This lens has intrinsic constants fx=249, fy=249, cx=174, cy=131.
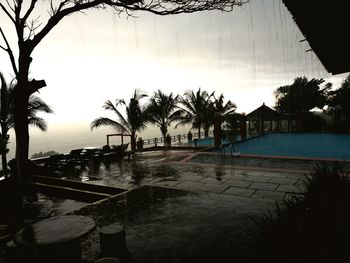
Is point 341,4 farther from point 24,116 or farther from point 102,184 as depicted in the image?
point 102,184

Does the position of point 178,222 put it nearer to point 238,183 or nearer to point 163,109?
point 238,183

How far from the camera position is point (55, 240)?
3348mm

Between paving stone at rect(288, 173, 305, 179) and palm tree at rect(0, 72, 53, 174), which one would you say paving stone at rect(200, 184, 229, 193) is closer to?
paving stone at rect(288, 173, 305, 179)

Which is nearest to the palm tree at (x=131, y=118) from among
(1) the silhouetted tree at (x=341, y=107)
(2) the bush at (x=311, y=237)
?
(2) the bush at (x=311, y=237)

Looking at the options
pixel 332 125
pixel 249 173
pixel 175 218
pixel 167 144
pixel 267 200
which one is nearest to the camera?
pixel 175 218

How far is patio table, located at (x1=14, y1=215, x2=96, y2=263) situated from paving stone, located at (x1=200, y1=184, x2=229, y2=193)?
185 inches

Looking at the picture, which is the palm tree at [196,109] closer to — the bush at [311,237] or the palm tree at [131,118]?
the palm tree at [131,118]

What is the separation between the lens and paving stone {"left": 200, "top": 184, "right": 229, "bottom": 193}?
782cm

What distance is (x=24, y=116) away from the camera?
6.02m

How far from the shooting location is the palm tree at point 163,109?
21781 millimetres

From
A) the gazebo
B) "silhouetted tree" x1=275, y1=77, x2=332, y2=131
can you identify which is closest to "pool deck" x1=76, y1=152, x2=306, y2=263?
the gazebo

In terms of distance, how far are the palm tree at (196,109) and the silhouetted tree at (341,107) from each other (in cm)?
1529

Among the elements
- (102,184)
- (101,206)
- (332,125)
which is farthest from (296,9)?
(332,125)

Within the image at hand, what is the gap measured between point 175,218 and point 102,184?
4425 millimetres
